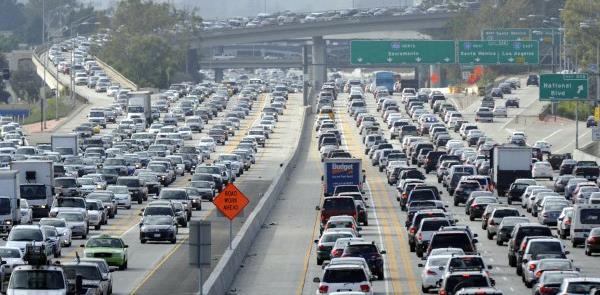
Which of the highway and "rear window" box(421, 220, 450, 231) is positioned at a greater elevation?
"rear window" box(421, 220, 450, 231)

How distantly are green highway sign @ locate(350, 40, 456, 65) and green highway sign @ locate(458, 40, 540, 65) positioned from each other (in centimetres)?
112

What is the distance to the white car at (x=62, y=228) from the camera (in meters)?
59.9

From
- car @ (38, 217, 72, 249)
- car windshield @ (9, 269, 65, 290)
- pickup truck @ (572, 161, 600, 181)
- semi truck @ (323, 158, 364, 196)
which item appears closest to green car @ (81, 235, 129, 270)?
car @ (38, 217, 72, 249)

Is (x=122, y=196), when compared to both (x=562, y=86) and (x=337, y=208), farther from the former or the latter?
(x=562, y=86)

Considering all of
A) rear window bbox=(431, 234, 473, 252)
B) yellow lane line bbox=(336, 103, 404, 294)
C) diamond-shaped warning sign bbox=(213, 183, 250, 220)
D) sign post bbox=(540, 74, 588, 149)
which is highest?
sign post bbox=(540, 74, 588, 149)

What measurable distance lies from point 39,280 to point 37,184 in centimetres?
3691

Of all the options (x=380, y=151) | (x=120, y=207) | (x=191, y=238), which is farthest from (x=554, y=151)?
(x=191, y=238)

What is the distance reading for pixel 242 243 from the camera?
57.0m

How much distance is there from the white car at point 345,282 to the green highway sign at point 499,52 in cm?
10811

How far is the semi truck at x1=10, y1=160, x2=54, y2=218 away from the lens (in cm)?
7256

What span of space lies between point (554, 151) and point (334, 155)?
22479 mm

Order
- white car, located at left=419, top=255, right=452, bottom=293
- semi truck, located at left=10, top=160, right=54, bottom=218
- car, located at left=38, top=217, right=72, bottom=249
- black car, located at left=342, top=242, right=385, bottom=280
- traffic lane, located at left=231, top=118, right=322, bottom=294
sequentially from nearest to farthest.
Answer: white car, located at left=419, top=255, right=452, bottom=293, black car, located at left=342, top=242, right=385, bottom=280, traffic lane, located at left=231, top=118, right=322, bottom=294, car, located at left=38, top=217, right=72, bottom=249, semi truck, located at left=10, top=160, right=54, bottom=218

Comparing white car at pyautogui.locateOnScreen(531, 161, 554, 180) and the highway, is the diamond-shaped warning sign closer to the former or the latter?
the highway

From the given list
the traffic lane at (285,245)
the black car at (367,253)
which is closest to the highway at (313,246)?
the traffic lane at (285,245)
